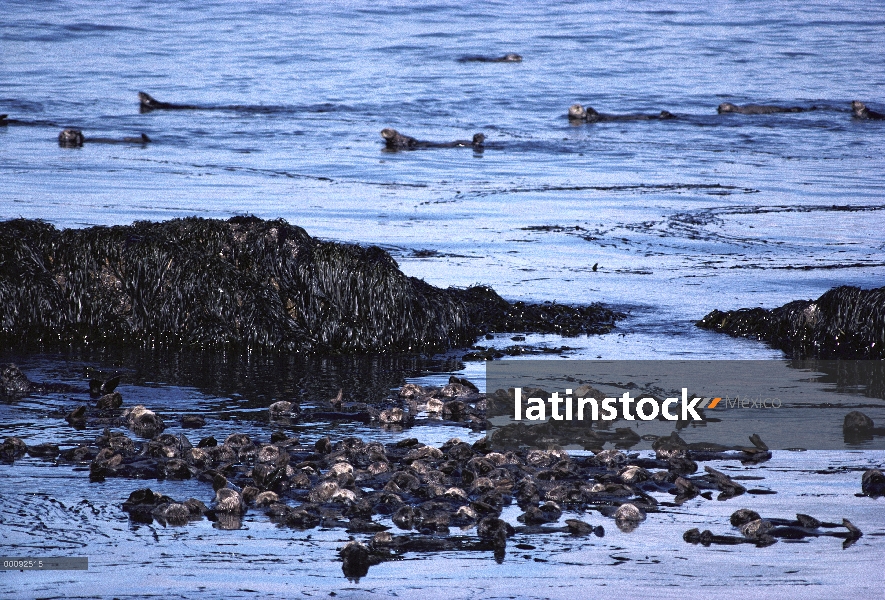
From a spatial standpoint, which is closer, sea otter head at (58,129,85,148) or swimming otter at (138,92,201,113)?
sea otter head at (58,129,85,148)

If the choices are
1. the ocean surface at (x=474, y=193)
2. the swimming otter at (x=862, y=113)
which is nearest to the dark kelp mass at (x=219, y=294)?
the ocean surface at (x=474, y=193)

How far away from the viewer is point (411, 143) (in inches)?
1057

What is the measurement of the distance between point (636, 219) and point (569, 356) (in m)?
7.09

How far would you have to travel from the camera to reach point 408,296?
11797 millimetres

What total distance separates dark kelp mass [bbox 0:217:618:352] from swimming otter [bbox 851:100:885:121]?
22.0m

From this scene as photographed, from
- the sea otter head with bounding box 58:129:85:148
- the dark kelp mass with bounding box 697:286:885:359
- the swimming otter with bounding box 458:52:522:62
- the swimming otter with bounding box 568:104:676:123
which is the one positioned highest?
the swimming otter with bounding box 458:52:522:62

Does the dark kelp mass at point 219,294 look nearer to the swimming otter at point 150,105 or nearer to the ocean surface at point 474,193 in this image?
the ocean surface at point 474,193

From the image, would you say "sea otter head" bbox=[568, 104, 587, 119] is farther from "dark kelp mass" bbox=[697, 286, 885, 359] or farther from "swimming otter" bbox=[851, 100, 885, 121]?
"dark kelp mass" bbox=[697, 286, 885, 359]

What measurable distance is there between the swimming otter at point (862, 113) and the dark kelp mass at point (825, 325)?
2123 centimetres

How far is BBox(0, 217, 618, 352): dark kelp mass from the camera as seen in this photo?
11523mm

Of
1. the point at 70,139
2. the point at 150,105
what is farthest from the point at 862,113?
the point at 70,139

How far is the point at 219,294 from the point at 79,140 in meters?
16.1

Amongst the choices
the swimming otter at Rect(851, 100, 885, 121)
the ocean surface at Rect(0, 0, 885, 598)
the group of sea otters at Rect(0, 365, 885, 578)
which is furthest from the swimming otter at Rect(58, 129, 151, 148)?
the group of sea otters at Rect(0, 365, 885, 578)

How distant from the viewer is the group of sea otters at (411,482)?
6523mm
